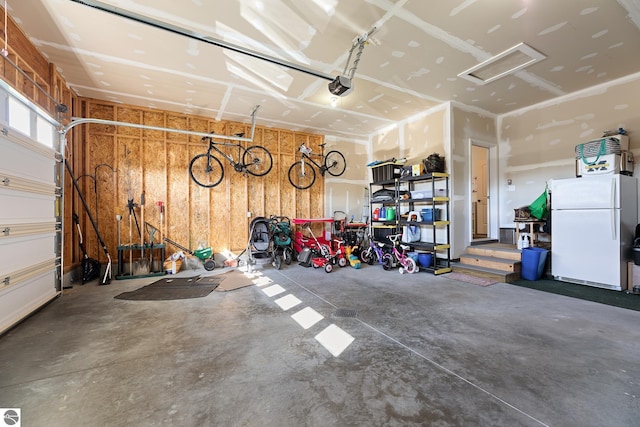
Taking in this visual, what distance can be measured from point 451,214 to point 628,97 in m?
3.55

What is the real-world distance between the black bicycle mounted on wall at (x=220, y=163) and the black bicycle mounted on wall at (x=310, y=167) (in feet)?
2.66

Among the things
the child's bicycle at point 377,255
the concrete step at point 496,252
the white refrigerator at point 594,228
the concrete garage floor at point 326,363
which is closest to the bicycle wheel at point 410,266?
the child's bicycle at point 377,255

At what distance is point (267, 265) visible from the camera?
252 inches

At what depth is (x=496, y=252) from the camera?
5414mm

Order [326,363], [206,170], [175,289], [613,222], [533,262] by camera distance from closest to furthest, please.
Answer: [326,363] < [613,222] < [175,289] < [533,262] < [206,170]

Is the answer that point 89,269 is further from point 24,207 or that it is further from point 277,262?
point 277,262

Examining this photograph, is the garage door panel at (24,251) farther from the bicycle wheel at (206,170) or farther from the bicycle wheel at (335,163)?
the bicycle wheel at (335,163)

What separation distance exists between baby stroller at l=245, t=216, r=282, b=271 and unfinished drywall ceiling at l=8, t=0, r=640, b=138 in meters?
2.75

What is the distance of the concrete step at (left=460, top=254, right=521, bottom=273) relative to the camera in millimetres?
4938

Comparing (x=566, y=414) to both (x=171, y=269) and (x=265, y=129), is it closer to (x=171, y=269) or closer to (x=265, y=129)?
(x=171, y=269)

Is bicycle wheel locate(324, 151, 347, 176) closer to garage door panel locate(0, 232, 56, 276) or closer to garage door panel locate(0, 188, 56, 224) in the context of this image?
garage door panel locate(0, 188, 56, 224)

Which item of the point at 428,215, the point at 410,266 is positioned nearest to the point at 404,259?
the point at 410,266

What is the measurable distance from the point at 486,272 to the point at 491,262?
279 mm

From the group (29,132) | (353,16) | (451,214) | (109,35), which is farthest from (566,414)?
(29,132)
